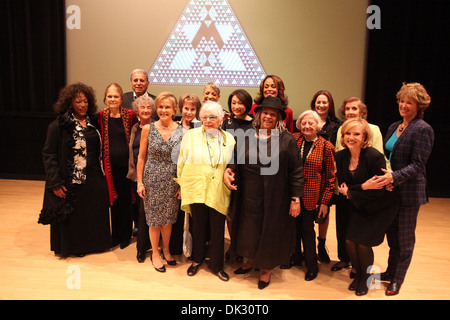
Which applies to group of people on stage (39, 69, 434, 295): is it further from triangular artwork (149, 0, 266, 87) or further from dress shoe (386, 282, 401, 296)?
triangular artwork (149, 0, 266, 87)

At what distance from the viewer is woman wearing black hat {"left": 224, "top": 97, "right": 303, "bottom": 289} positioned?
2.72 meters

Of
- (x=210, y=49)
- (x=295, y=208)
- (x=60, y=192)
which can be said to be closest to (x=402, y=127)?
(x=295, y=208)

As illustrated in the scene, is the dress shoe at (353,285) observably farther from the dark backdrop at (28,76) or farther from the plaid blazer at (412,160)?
the dark backdrop at (28,76)

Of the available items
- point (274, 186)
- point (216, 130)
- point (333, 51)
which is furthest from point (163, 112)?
point (333, 51)

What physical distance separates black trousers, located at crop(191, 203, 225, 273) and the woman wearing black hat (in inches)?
7.9

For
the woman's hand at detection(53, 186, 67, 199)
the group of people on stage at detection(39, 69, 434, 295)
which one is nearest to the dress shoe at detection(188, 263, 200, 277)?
the group of people on stage at detection(39, 69, 434, 295)

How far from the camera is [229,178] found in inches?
111

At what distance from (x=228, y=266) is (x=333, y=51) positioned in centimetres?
421

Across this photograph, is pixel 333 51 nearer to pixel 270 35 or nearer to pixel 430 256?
pixel 270 35

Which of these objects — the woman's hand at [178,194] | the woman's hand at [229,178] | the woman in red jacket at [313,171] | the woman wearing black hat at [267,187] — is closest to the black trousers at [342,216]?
the woman in red jacket at [313,171]

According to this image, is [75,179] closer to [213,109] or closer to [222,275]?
[213,109]

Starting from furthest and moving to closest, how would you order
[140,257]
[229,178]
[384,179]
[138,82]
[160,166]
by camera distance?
[138,82] < [140,257] < [160,166] < [229,178] < [384,179]

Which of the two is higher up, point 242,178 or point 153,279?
point 242,178

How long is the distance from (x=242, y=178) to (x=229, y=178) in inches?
4.6
